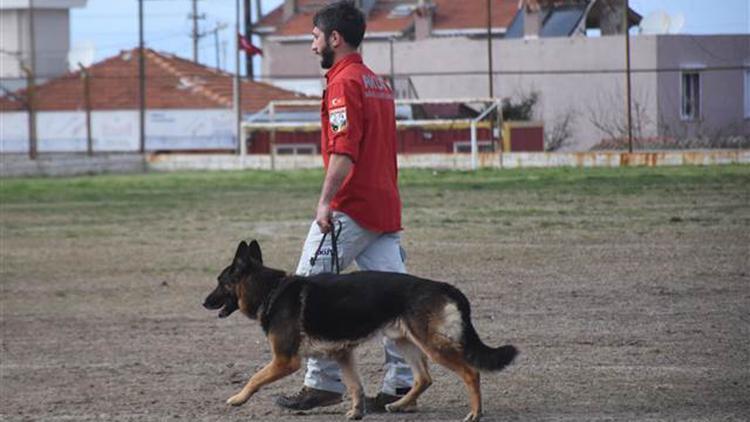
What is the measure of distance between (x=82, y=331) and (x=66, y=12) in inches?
2162

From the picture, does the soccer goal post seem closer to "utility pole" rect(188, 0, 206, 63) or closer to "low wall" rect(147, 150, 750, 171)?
"low wall" rect(147, 150, 750, 171)

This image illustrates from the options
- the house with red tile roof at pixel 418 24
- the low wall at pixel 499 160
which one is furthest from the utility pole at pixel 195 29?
the low wall at pixel 499 160

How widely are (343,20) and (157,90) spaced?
153 feet

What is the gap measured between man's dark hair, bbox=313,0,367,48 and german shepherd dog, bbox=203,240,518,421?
4.07ft

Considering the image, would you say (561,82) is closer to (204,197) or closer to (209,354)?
(204,197)

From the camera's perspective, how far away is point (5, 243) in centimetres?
2166

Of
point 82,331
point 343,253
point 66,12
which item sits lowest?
point 82,331

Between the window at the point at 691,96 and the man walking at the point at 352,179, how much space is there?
2369 centimetres

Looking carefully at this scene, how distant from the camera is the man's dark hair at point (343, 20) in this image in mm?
8789

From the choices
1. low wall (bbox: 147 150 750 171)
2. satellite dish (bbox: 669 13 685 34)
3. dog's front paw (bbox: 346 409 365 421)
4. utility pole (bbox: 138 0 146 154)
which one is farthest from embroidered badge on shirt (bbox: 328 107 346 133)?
utility pole (bbox: 138 0 146 154)

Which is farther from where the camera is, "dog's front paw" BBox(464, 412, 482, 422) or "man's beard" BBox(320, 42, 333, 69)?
"man's beard" BBox(320, 42, 333, 69)

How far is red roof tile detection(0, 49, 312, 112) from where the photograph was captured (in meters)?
52.9

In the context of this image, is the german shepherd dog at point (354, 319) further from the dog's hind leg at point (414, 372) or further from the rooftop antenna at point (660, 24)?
the rooftop antenna at point (660, 24)

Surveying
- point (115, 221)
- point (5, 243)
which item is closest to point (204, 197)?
point (115, 221)
